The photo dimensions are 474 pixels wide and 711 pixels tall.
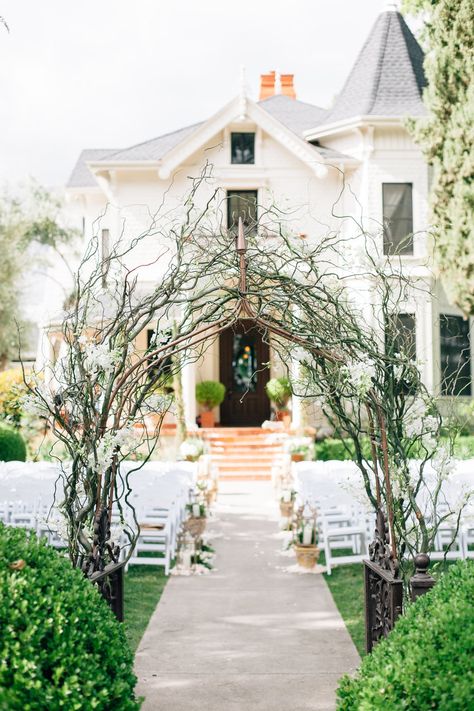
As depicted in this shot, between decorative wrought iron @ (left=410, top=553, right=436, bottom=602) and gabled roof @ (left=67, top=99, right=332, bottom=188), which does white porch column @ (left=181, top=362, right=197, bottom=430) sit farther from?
decorative wrought iron @ (left=410, top=553, right=436, bottom=602)

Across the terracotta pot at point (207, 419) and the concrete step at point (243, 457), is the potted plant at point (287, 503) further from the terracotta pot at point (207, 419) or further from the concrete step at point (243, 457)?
the terracotta pot at point (207, 419)

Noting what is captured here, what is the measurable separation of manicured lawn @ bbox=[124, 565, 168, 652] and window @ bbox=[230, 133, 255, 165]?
14.9 metres

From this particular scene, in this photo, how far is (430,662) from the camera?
13.1 ft

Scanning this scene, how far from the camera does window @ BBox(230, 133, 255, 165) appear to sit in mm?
24281

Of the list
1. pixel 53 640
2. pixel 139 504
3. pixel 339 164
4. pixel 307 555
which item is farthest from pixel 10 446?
pixel 53 640

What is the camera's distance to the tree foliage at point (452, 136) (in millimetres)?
18203

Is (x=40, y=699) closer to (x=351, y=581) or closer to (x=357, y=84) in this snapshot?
(x=351, y=581)

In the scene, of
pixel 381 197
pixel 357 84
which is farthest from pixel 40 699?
pixel 357 84

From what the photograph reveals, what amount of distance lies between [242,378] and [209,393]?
8.93ft

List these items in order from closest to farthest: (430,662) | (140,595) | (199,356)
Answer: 1. (430,662)
2. (199,356)
3. (140,595)

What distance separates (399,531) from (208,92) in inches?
2059

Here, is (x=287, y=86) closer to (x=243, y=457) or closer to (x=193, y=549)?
(x=243, y=457)

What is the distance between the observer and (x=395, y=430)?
6.71 metres

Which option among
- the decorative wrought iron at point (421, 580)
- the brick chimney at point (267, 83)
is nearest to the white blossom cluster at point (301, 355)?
the decorative wrought iron at point (421, 580)
